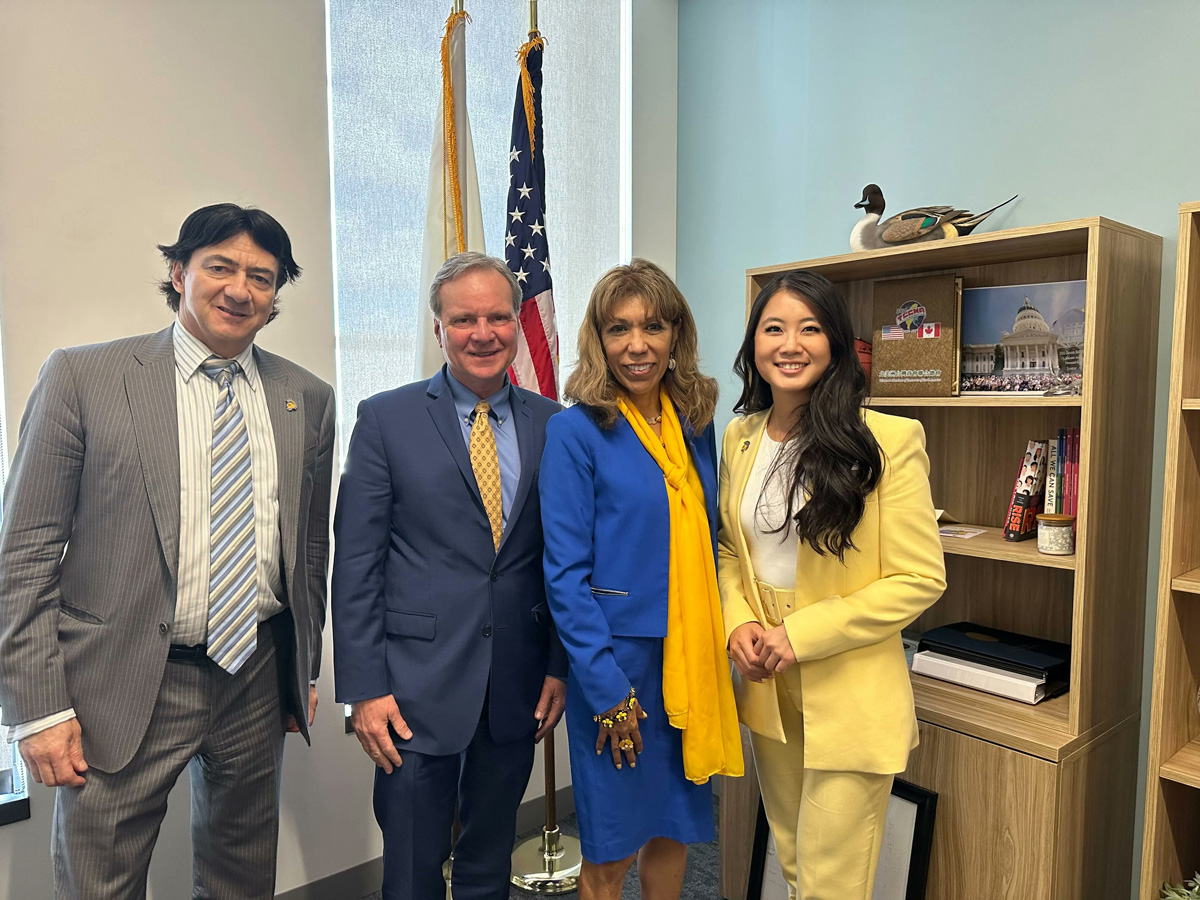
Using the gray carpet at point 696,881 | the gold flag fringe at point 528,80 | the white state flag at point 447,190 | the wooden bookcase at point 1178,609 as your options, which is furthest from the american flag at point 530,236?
the wooden bookcase at point 1178,609

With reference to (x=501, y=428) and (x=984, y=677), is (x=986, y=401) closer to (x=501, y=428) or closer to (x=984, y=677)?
(x=984, y=677)

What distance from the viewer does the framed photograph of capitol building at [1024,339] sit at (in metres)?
2.07

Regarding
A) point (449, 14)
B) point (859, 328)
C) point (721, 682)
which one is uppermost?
point (449, 14)

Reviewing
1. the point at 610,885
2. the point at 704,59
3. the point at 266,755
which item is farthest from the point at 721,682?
the point at 704,59

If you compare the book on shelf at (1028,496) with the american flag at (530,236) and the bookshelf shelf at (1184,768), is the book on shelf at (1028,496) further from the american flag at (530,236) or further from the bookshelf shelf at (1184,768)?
the american flag at (530,236)

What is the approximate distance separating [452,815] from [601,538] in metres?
0.70

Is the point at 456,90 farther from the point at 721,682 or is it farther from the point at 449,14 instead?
the point at 721,682

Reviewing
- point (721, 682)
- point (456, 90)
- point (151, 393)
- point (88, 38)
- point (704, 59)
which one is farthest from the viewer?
point (704, 59)

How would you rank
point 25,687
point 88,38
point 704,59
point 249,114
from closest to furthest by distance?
point 25,687
point 88,38
point 249,114
point 704,59

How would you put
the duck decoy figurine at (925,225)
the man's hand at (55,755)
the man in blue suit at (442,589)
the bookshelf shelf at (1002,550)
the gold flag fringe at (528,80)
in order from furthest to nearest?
the gold flag fringe at (528,80), the duck decoy figurine at (925,225), the bookshelf shelf at (1002,550), the man in blue suit at (442,589), the man's hand at (55,755)

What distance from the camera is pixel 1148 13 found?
6.52 ft

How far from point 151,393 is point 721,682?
1.27m

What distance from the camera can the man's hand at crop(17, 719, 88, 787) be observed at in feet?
4.64

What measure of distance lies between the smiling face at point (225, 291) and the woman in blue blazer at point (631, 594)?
2.11 ft
